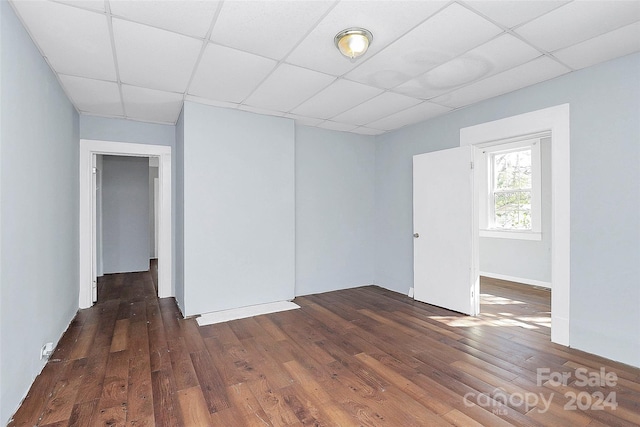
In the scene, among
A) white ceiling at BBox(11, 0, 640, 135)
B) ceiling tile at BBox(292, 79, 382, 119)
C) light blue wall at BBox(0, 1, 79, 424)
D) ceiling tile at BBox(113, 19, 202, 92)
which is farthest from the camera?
ceiling tile at BBox(292, 79, 382, 119)

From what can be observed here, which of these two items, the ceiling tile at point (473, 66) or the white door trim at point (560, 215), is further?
the white door trim at point (560, 215)

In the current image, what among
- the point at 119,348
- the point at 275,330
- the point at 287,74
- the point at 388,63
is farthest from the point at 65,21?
the point at 275,330

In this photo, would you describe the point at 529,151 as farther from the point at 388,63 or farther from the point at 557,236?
the point at 388,63

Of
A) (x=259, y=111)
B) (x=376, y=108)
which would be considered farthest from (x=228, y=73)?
(x=376, y=108)

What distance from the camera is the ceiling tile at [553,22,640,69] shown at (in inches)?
87.2

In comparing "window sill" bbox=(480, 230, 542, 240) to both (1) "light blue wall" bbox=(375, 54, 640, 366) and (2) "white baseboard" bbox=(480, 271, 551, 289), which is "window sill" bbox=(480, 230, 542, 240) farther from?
(1) "light blue wall" bbox=(375, 54, 640, 366)

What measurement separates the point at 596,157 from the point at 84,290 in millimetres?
5692

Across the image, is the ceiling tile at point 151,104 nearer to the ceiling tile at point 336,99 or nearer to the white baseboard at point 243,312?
the ceiling tile at point 336,99

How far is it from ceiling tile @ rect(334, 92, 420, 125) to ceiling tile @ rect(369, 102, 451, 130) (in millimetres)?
131

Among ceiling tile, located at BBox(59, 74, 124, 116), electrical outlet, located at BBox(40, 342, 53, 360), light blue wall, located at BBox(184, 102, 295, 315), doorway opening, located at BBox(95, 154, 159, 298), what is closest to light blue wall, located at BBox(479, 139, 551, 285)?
light blue wall, located at BBox(184, 102, 295, 315)

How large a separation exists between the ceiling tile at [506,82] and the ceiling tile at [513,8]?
731 millimetres

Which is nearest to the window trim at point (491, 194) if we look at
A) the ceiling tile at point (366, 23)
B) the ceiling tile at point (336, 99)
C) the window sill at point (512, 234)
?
the window sill at point (512, 234)

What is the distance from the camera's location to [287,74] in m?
2.87

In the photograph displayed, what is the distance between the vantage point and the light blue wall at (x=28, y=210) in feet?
6.02
